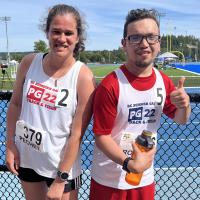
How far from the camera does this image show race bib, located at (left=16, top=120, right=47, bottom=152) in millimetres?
2314

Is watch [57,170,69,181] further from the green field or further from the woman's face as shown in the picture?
the green field

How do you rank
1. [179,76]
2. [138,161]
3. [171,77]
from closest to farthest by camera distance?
[138,161] < [171,77] < [179,76]

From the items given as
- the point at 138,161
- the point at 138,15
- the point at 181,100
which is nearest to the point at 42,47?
the point at 138,15

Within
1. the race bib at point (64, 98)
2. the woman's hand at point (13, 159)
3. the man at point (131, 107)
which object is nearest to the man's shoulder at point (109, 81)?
the man at point (131, 107)

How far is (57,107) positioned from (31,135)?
264 mm

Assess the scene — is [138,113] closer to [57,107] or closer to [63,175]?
[57,107]

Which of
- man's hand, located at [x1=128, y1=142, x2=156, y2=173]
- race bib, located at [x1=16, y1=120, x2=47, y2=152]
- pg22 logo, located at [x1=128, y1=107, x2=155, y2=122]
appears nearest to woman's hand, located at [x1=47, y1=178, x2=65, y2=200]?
race bib, located at [x1=16, y1=120, x2=47, y2=152]

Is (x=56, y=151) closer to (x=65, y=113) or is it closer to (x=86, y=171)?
(x=65, y=113)

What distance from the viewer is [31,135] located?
236 centimetres

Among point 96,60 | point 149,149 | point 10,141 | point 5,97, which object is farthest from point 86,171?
point 96,60

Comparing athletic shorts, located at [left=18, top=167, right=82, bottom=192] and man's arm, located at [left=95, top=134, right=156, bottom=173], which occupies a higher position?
man's arm, located at [left=95, top=134, right=156, bottom=173]

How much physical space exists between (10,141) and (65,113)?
53 centimetres

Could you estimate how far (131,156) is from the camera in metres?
2.19

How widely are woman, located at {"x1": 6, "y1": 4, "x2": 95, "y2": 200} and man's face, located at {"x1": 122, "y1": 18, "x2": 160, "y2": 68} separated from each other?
30cm
